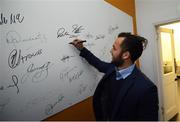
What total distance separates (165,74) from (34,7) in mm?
2749

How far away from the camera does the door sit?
128 inches

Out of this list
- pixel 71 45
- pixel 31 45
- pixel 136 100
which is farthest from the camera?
pixel 71 45

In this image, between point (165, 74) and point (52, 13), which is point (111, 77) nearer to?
point (52, 13)

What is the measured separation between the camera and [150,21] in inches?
118

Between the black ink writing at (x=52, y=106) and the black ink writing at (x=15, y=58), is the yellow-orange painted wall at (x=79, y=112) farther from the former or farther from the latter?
the black ink writing at (x=15, y=58)

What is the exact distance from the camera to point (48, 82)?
5.28 feet

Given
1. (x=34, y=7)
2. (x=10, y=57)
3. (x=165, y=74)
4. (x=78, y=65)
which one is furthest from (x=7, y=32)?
(x=165, y=74)

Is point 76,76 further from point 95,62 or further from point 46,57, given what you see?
point 46,57
